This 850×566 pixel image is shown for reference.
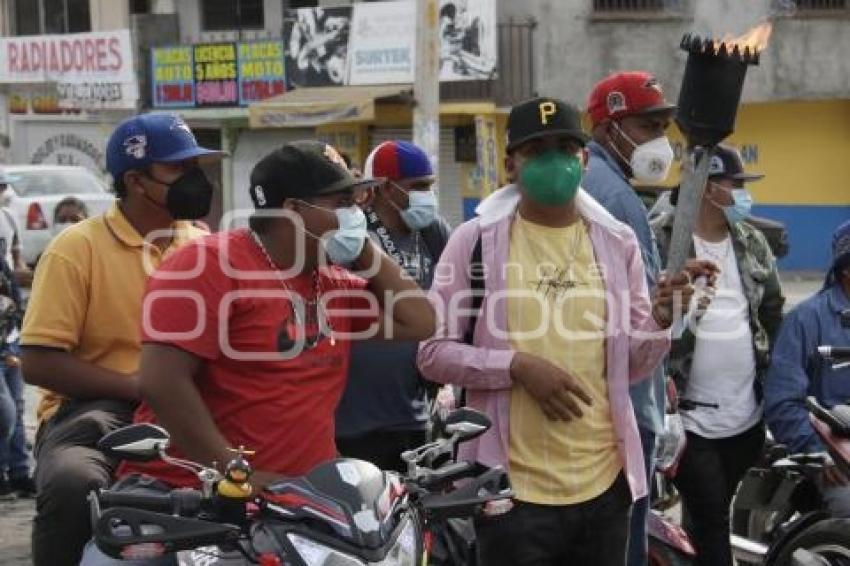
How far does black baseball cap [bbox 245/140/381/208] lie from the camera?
3.55m

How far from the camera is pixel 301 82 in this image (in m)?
23.5

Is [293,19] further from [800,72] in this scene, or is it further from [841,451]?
[841,451]

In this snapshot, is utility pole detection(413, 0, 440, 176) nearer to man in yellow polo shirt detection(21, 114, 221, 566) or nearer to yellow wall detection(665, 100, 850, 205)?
yellow wall detection(665, 100, 850, 205)

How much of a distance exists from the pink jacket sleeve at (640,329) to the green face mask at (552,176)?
0.28 meters

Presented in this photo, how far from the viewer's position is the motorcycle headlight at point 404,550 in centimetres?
303

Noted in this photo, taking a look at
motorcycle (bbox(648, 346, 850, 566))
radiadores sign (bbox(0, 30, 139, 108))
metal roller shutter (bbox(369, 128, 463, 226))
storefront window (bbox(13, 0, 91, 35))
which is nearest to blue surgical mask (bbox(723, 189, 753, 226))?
motorcycle (bbox(648, 346, 850, 566))

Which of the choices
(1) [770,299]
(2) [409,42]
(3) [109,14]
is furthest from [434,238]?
(3) [109,14]

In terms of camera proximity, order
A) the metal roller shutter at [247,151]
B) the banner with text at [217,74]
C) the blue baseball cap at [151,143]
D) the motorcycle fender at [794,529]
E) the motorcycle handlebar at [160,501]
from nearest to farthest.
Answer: the motorcycle handlebar at [160,501]
the blue baseball cap at [151,143]
the motorcycle fender at [794,529]
the banner with text at [217,74]
the metal roller shutter at [247,151]

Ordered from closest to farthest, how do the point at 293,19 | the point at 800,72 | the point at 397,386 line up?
the point at 397,386 < the point at 800,72 < the point at 293,19

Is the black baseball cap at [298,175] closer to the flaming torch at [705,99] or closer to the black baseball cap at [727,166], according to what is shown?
the flaming torch at [705,99]

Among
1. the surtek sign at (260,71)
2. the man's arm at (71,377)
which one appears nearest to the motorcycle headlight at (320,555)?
the man's arm at (71,377)

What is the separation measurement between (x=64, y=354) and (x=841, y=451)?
2.52 meters

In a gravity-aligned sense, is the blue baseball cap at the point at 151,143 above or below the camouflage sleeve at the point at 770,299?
above

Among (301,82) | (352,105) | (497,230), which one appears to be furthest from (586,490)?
(301,82)
